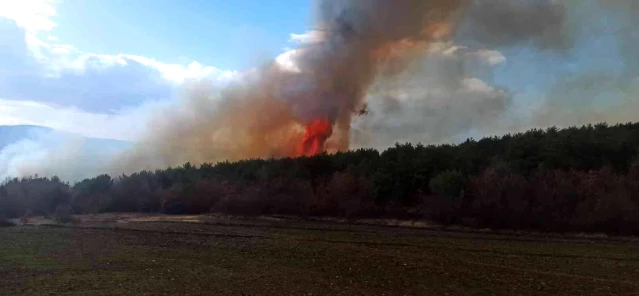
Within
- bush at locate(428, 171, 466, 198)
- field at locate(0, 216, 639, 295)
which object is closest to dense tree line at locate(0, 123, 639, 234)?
bush at locate(428, 171, 466, 198)

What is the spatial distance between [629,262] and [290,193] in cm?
3481

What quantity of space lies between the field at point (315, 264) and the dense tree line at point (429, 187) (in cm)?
441

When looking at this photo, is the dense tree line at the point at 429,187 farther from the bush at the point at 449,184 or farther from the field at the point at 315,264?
the field at the point at 315,264

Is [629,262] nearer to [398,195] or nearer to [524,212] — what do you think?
[524,212]

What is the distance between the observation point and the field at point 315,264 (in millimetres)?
15734

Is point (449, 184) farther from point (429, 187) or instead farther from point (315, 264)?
point (315, 264)

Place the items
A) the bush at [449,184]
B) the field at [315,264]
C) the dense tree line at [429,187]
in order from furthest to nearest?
the bush at [449,184] < the dense tree line at [429,187] < the field at [315,264]

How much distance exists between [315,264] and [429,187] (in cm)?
2433

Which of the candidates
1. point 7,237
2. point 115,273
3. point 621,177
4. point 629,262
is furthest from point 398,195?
point 115,273

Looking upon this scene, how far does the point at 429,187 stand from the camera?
43500mm

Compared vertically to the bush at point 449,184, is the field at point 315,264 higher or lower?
lower

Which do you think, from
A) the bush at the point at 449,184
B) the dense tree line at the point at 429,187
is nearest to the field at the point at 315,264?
→ the dense tree line at the point at 429,187

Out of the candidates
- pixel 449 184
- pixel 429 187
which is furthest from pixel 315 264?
pixel 429 187

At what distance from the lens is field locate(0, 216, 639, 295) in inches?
619
